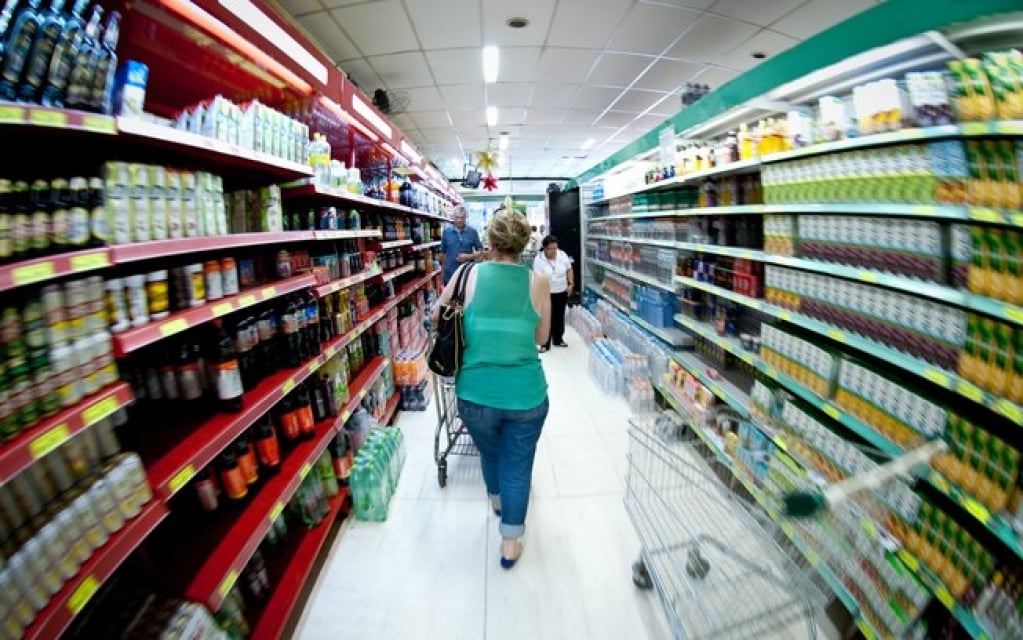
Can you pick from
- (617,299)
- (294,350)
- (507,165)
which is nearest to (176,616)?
(294,350)

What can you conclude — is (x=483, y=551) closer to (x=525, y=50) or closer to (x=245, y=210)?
(x=245, y=210)

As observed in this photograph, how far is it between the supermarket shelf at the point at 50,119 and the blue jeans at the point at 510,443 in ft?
4.92

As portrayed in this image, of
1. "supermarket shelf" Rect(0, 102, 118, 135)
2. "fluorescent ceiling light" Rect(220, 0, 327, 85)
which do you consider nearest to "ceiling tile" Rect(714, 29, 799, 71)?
"fluorescent ceiling light" Rect(220, 0, 327, 85)

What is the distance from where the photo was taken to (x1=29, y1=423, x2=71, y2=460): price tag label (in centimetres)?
83

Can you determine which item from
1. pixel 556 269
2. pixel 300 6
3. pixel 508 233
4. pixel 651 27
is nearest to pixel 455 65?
pixel 300 6

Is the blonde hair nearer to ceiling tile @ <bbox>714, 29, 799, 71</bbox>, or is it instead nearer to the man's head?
the man's head

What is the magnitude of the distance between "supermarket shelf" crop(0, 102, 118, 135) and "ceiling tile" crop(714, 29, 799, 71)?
227 inches

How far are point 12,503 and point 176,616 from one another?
1.80ft

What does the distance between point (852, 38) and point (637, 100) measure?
19.1 ft

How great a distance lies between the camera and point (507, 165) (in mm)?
13578

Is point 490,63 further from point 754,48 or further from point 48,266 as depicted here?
point 48,266

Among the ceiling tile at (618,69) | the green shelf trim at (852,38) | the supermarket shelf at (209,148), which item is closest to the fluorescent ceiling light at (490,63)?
the ceiling tile at (618,69)

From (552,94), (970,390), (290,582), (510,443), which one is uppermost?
(552,94)

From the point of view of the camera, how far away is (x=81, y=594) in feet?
3.04
